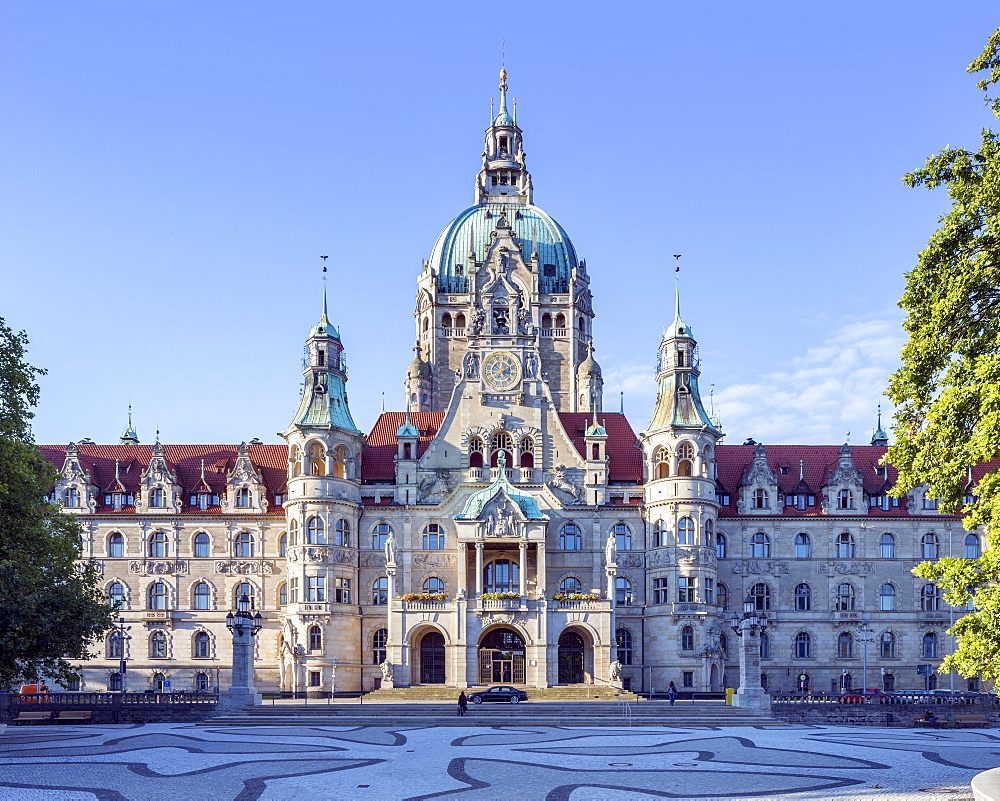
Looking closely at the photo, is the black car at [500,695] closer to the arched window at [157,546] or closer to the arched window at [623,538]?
the arched window at [623,538]

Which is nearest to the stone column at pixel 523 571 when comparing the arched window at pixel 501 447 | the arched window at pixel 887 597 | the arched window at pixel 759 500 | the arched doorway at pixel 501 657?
the arched doorway at pixel 501 657

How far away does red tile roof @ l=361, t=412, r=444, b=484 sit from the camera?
258 ft

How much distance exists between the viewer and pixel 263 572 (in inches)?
3002

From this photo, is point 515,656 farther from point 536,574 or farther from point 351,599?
point 351,599

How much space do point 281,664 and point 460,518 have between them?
51.4 feet

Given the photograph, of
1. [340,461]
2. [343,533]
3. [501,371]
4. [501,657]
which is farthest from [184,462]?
[501,657]

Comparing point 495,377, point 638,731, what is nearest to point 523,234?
point 495,377

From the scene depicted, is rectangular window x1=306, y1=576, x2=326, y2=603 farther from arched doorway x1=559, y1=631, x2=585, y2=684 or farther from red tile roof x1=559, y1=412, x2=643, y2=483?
red tile roof x1=559, y1=412, x2=643, y2=483

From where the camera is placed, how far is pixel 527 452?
254 ft

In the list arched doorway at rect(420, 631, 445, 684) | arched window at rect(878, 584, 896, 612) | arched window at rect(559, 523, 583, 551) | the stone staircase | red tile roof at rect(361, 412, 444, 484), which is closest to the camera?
the stone staircase

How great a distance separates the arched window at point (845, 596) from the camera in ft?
249

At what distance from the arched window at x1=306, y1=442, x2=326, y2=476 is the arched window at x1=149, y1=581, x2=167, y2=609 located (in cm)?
1318

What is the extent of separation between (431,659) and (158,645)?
1885 cm

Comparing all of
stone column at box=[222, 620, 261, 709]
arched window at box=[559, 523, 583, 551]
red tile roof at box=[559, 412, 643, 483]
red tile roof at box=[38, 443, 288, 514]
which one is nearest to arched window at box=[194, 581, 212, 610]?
red tile roof at box=[38, 443, 288, 514]
